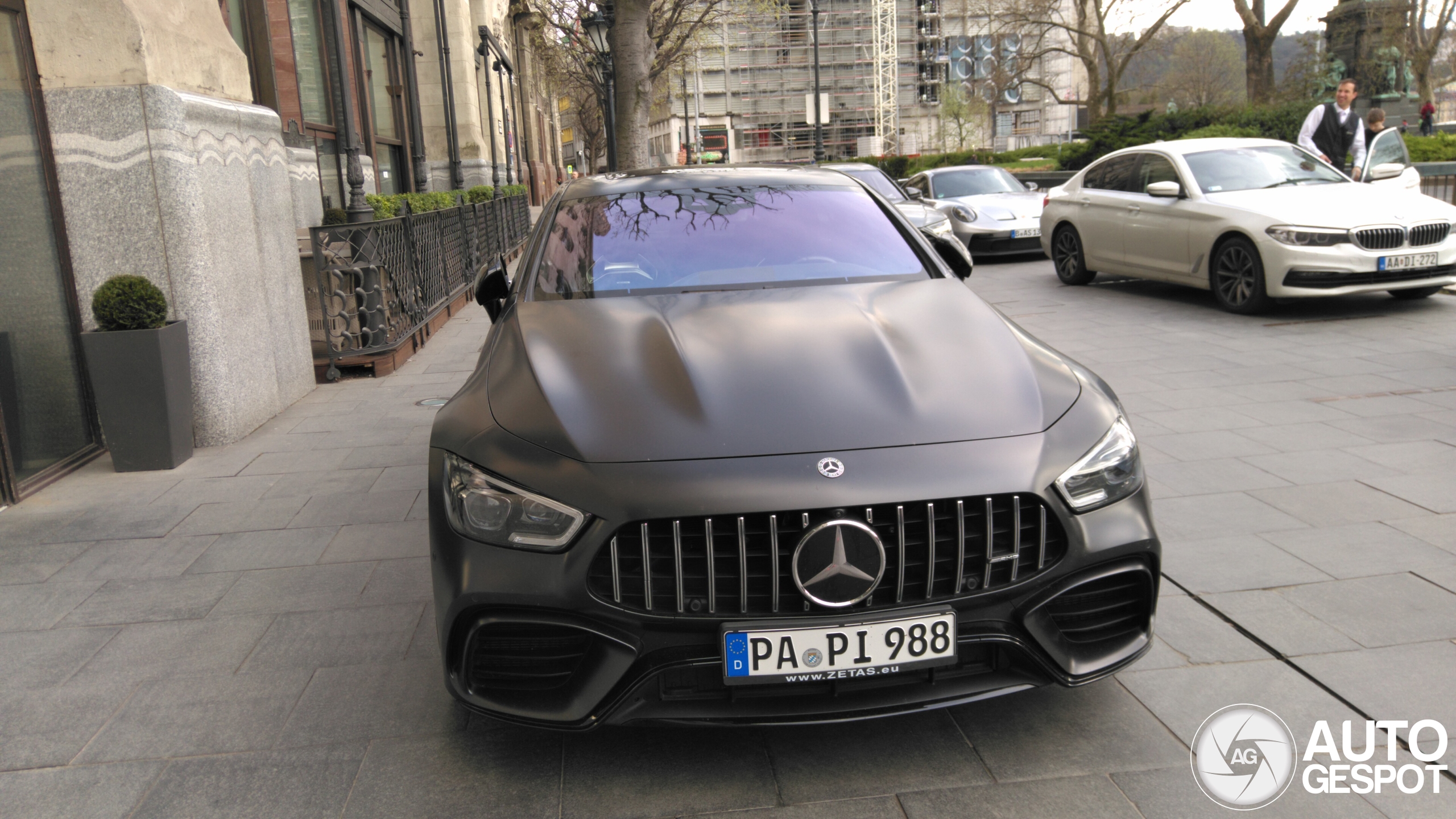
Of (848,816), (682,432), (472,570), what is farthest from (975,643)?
(472,570)

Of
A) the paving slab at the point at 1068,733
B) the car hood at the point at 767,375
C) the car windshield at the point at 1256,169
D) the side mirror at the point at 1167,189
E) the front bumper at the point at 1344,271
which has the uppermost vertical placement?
the car windshield at the point at 1256,169

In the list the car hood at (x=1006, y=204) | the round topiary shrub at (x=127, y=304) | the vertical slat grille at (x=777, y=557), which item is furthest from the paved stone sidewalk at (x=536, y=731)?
the car hood at (x=1006, y=204)

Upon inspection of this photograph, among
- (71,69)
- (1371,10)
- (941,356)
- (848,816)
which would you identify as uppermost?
(1371,10)

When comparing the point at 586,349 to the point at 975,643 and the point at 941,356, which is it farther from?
the point at 975,643

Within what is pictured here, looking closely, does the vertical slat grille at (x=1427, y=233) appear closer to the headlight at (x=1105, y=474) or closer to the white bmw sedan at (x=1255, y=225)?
the white bmw sedan at (x=1255, y=225)

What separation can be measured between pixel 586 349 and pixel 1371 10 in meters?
26.3

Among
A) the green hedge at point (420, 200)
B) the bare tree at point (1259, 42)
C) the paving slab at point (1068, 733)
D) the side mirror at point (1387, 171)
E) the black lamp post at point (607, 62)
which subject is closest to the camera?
the paving slab at point (1068, 733)

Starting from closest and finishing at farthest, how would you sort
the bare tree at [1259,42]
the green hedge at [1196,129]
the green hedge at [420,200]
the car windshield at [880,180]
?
the green hedge at [420,200]
the car windshield at [880,180]
the green hedge at [1196,129]
the bare tree at [1259,42]

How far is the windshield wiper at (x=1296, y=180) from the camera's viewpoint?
378 inches

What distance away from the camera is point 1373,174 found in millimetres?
10164

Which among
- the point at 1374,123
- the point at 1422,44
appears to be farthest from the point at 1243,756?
the point at 1422,44

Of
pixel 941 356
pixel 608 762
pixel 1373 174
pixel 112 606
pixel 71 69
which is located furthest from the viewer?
pixel 1373 174

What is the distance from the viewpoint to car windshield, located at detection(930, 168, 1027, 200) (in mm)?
16141

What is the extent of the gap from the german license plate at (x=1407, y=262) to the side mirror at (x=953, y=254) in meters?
5.67
